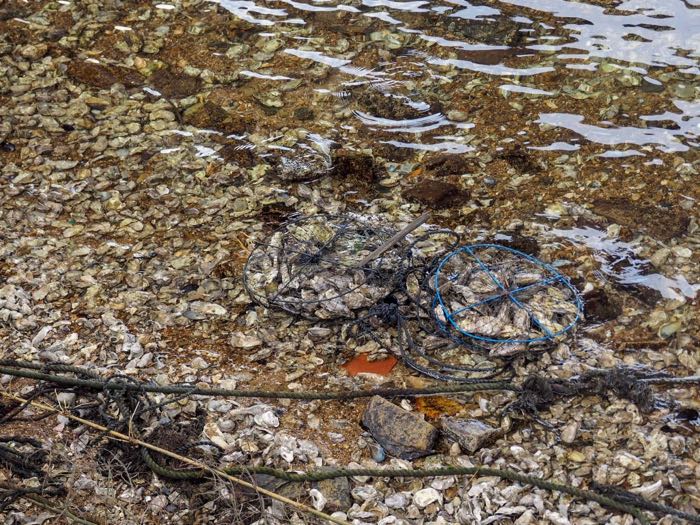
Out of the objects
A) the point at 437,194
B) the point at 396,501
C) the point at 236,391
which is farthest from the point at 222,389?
the point at 437,194

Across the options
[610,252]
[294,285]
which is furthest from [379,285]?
[610,252]

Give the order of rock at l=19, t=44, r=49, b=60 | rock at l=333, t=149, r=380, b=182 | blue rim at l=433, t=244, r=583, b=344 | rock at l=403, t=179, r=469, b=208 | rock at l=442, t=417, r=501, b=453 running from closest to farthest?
rock at l=442, t=417, r=501, b=453 < blue rim at l=433, t=244, r=583, b=344 < rock at l=403, t=179, r=469, b=208 < rock at l=333, t=149, r=380, b=182 < rock at l=19, t=44, r=49, b=60

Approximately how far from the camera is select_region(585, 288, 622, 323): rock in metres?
4.23

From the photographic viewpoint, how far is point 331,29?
251 inches

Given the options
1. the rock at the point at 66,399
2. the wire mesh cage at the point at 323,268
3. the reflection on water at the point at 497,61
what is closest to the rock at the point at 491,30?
the reflection on water at the point at 497,61

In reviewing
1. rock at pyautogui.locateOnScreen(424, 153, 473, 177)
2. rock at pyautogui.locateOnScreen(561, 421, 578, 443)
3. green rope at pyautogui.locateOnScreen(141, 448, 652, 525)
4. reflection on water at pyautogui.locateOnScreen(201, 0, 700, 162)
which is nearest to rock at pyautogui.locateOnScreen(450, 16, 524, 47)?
reflection on water at pyautogui.locateOnScreen(201, 0, 700, 162)

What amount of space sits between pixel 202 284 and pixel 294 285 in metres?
0.63

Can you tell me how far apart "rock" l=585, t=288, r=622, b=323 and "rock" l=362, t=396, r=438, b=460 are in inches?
44.1

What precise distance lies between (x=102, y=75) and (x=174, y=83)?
1.94 ft

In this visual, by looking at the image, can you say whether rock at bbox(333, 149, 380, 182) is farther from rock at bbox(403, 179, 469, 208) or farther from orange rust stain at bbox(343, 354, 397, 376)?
orange rust stain at bbox(343, 354, 397, 376)

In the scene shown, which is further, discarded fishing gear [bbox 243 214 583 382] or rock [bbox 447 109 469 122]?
rock [bbox 447 109 469 122]

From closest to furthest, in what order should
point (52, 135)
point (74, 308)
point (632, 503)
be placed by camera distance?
point (632, 503)
point (74, 308)
point (52, 135)

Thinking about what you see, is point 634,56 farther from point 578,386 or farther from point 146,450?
point 146,450

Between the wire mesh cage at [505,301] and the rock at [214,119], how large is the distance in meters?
1.97
